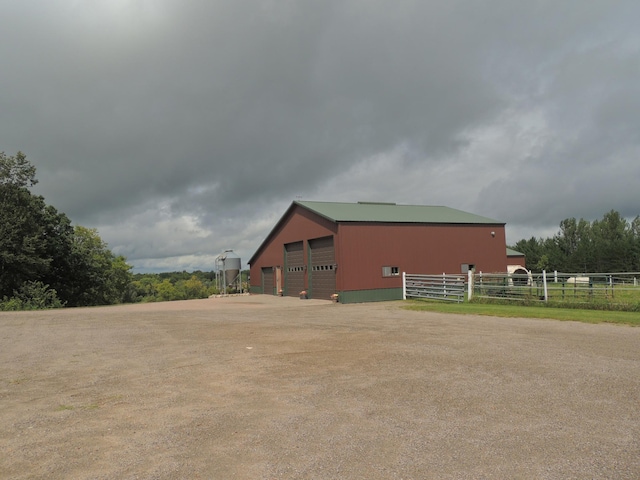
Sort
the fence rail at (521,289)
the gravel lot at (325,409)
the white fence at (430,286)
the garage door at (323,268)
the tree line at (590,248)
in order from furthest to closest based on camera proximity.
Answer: the tree line at (590,248), the garage door at (323,268), the white fence at (430,286), the fence rail at (521,289), the gravel lot at (325,409)

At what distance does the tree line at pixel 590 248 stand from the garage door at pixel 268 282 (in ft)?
189

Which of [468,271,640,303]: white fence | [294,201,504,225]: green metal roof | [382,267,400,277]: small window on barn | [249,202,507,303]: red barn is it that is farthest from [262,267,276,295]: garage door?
[468,271,640,303]: white fence

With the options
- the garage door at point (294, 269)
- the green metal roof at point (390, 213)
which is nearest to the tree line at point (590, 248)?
the green metal roof at point (390, 213)

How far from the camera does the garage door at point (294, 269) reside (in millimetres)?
35562

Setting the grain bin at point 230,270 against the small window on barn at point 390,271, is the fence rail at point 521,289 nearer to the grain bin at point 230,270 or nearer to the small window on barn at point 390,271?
the small window on barn at point 390,271

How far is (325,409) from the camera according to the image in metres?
6.18

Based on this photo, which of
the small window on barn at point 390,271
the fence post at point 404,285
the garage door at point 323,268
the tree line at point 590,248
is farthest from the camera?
the tree line at point 590,248

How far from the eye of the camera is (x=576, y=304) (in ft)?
64.6

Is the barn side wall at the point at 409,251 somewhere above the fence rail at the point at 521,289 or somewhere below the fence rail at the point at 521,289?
above

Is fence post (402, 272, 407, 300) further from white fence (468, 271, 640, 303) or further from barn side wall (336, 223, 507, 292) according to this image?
white fence (468, 271, 640, 303)

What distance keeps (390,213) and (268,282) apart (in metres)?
13.0

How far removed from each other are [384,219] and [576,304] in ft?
47.5

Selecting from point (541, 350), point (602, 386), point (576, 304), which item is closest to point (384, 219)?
point (576, 304)

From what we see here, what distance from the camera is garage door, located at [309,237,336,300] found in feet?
102
